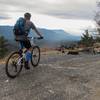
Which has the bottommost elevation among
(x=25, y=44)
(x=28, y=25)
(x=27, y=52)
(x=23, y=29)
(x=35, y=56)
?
(x=35, y=56)

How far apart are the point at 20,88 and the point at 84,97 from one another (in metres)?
2.01

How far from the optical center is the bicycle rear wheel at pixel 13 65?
13.0 metres

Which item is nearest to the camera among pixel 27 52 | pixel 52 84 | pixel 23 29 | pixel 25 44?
pixel 52 84

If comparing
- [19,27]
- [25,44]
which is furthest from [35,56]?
[19,27]

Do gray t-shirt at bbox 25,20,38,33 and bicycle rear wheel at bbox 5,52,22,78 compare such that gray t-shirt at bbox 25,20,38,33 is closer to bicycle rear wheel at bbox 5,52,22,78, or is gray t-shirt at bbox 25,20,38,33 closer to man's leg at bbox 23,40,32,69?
man's leg at bbox 23,40,32,69

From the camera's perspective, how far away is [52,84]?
1230 centimetres

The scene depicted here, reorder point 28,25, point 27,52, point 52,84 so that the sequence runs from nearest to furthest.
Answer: point 52,84 < point 28,25 < point 27,52

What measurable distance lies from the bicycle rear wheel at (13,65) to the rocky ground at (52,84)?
19cm

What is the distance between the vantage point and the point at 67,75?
13648mm

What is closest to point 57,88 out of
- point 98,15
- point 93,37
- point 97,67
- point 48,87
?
point 48,87

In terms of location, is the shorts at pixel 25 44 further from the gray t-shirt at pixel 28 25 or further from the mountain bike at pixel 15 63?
the gray t-shirt at pixel 28 25

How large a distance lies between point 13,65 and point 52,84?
161 cm

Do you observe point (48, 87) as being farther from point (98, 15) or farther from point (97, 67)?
point (98, 15)

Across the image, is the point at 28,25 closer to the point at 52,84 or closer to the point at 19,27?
the point at 19,27
